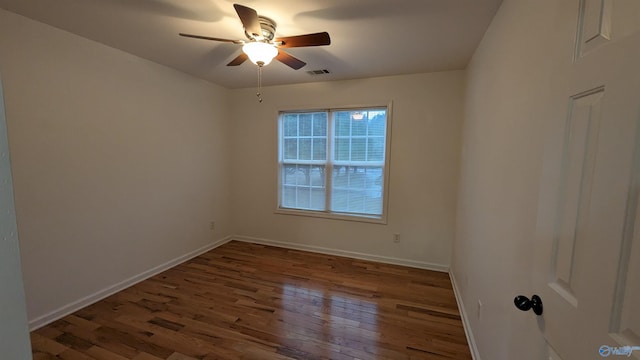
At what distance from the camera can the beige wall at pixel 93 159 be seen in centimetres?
199

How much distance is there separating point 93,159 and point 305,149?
7.81 feet

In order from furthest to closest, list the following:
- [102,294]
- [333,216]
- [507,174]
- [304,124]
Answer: [304,124]
[333,216]
[102,294]
[507,174]

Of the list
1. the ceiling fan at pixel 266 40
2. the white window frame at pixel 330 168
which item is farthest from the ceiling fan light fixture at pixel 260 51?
the white window frame at pixel 330 168

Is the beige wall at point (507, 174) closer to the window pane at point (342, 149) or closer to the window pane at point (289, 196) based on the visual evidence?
the window pane at point (342, 149)

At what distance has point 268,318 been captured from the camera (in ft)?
7.38

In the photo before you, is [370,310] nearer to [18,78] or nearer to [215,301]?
[215,301]

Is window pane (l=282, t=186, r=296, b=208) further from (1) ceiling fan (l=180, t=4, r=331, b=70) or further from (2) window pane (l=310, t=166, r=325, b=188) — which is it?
(1) ceiling fan (l=180, t=4, r=331, b=70)

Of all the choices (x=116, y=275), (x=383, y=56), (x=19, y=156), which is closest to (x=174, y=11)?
(x=19, y=156)

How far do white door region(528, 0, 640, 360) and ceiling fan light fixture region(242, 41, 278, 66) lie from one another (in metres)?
1.62

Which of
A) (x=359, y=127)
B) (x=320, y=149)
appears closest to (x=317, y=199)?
(x=320, y=149)

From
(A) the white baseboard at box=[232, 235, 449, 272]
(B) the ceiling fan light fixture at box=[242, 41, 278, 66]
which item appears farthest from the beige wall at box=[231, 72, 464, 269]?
(B) the ceiling fan light fixture at box=[242, 41, 278, 66]

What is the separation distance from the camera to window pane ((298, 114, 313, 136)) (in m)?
3.76

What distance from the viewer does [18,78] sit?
1929 mm

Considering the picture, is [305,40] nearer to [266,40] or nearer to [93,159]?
[266,40]
